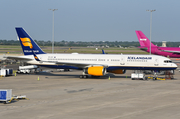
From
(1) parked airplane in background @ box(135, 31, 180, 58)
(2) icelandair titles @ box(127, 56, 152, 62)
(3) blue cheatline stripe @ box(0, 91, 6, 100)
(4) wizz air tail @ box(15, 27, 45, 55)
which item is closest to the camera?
(3) blue cheatline stripe @ box(0, 91, 6, 100)

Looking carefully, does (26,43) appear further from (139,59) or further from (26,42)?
(139,59)

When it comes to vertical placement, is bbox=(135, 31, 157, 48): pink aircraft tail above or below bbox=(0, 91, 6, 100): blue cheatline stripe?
above

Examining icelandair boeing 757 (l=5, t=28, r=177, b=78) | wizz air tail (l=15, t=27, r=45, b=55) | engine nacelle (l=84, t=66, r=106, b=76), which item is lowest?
engine nacelle (l=84, t=66, r=106, b=76)

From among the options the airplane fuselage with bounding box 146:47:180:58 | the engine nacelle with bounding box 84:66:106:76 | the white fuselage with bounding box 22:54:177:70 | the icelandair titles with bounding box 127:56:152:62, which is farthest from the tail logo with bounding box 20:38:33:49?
the airplane fuselage with bounding box 146:47:180:58

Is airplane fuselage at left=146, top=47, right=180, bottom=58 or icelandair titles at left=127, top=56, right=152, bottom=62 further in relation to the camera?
airplane fuselage at left=146, top=47, right=180, bottom=58

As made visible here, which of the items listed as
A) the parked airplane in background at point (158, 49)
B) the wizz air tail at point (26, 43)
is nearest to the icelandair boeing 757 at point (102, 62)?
the wizz air tail at point (26, 43)

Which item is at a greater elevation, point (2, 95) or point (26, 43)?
point (26, 43)

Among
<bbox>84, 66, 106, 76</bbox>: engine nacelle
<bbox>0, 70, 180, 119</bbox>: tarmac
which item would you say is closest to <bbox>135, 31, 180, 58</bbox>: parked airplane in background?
<bbox>84, 66, 106, 76</bbox>: engine nacelle

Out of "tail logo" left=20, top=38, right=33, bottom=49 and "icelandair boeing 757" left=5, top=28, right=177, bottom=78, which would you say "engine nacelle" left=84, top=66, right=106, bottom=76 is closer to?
"icelandair boeing 757" left=5, top=28, right=177, bottom=78

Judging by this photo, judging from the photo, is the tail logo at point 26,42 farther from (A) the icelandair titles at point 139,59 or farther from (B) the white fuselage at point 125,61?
(A) the icelandair titles at point 139,59

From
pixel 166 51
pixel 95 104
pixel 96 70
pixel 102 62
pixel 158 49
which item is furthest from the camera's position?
pixel 158 49

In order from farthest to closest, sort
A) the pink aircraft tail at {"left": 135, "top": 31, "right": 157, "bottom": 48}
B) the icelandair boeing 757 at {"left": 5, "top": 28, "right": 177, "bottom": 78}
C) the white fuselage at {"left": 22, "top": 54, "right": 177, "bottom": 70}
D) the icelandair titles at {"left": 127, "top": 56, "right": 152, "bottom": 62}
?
the pink aircraft tail at {"left": 135, "top": 31, "right": 157, "bottom": 48}, the icelandair titles at {"left": 127, "top": 56, "right": 152, "bottom": 62}, the white fuselage at {"left": 22, "top": 54, "right": 177, "bottom": 70}, the icelandair boeing 757 at {"left": 5, "top": 28, "right": 177, "bottom": 78}

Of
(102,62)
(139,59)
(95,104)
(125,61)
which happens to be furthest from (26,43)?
(95,104)

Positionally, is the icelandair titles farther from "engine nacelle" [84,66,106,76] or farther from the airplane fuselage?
the airplane fuselage
